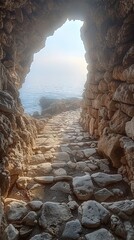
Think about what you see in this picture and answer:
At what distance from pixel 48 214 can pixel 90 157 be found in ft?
8.12

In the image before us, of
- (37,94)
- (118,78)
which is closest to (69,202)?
(118,78)

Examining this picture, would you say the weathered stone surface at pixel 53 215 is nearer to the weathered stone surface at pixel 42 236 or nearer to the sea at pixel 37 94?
the weathered stone surface at pixel 42 236

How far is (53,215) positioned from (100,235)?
2.21 feet

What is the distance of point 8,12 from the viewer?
16.6ft

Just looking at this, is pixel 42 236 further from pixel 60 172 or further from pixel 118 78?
pixel 118 78

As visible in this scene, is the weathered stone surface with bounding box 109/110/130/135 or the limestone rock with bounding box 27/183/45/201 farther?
the weathered stone surface with bounding box 109/110/130/135

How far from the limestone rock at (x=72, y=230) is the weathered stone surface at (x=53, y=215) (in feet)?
0.38

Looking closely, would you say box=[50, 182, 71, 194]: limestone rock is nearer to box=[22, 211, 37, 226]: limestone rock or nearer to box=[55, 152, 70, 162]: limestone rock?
box=[22, 211, 37, 226]: limestone rock

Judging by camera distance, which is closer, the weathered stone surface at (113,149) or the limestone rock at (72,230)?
the limestone rock at (72,230)

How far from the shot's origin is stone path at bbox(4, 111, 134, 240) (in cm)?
254

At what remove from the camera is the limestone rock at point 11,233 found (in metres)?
2.37

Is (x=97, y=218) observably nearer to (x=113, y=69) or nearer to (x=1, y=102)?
(x=1, y=102)

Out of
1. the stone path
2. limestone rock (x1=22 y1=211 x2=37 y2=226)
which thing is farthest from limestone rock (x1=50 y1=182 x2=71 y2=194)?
limestone rock (x1=22 y1=211 x2=37 y2=226)

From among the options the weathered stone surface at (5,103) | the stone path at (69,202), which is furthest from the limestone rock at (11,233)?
the weathered stone surface at (5,103)
